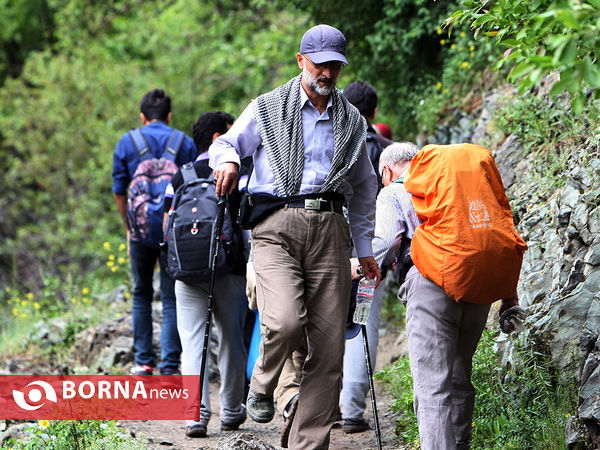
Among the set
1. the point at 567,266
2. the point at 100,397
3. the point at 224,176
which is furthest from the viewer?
the point at 100,397

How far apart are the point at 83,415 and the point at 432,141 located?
17.4 ft

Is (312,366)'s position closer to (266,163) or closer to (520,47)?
(266,163)

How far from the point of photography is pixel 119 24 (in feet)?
63.0

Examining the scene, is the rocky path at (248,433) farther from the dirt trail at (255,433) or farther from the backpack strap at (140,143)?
the backpack strap at (140,143)

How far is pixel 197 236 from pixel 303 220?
1.53 m

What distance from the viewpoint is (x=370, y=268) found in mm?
4914

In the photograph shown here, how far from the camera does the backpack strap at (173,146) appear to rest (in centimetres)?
730

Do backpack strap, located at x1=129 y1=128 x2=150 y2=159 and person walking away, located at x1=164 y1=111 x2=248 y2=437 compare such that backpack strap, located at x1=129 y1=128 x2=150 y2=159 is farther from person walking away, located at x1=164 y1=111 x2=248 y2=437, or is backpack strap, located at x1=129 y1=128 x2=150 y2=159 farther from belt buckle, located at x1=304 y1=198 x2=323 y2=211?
belt buckle, located at x1=304 y1=198 x2=323 y2=211

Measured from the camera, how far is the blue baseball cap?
4.54 metres

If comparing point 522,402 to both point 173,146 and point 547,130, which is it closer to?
point 547,130

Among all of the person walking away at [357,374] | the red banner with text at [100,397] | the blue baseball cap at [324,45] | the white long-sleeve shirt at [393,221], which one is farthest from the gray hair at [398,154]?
the red banner with text at [100,397]

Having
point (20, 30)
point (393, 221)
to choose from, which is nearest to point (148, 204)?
point (393, 221)

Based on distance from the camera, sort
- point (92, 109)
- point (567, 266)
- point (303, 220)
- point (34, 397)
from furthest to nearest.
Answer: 1. point (92, 109)
2. point (34, 397)
3. point (567, 266)
4. point (303, 220)

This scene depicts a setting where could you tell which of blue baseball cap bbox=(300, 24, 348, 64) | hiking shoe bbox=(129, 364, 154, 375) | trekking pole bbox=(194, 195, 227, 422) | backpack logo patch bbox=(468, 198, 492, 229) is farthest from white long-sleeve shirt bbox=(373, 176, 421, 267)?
hiking shoe bbox=(129, 364, 154, 375)
